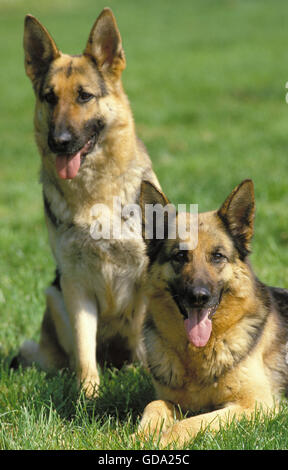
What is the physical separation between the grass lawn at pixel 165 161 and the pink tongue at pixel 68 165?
1.48 m

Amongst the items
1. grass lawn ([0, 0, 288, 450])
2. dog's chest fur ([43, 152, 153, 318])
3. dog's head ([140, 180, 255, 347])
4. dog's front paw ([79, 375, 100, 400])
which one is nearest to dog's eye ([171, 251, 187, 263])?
dog's head ([140, 180, 255, 347])

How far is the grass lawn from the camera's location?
12.1ft

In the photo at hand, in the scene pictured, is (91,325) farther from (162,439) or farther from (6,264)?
(6,264)

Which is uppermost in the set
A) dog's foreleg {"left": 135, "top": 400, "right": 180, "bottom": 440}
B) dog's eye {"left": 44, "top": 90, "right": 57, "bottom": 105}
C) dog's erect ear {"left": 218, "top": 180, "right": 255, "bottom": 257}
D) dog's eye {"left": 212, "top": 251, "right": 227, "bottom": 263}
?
dog's eye {"left": 44, "top": 90, "right": 57, "bottom": 105}

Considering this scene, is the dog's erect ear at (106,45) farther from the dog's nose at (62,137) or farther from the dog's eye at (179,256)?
the dog's eye at (179,256)

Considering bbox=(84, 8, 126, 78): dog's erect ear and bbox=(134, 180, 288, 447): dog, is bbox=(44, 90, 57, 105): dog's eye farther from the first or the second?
bbox=(134, 180, 288, 447): dog

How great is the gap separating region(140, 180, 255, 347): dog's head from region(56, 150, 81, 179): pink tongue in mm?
706

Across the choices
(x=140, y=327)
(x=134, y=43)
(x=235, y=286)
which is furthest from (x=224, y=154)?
(x=134, y=43)

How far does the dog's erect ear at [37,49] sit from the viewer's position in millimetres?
4574

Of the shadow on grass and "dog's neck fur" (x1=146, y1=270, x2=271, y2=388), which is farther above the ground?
"dog's neck fur" (x1=146, y1=270, x2=271, y2=388)

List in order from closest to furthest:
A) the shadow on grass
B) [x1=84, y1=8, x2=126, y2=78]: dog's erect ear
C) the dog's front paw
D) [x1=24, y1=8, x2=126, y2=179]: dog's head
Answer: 1. the shadow on grass
2. the dog's front paw
3. [x1=24, y1=8, x2=126, y2=179]: dog's head
4. [x1=84, y1=8, x2=126, y2=78]: dog's erect ear

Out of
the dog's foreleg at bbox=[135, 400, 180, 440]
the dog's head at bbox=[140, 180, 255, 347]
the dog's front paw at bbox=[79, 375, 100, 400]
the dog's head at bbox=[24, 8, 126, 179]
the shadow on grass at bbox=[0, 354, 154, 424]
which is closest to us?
the dog's foreleg at bbox=[135, 400, 180, 440]

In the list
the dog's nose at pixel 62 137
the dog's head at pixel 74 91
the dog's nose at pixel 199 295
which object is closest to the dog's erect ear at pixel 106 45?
the dog's head at pixel 74 91

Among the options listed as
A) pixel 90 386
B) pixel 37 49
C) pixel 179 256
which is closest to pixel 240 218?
pixel 179 256
